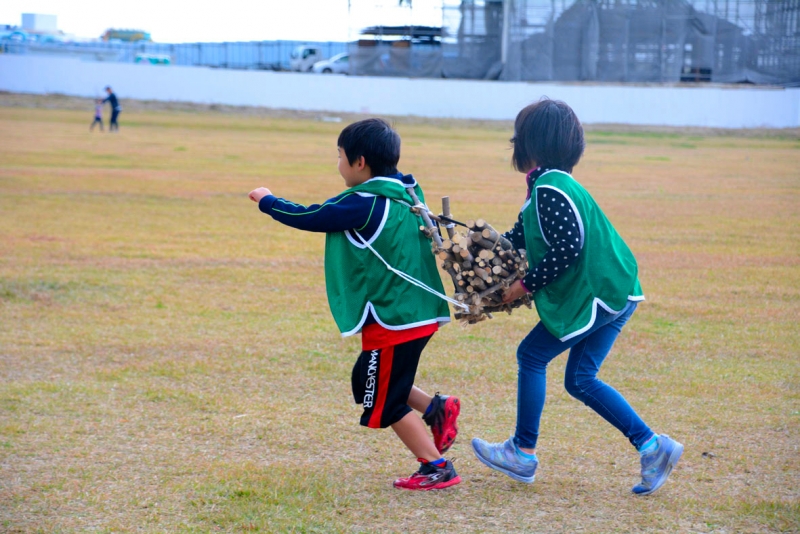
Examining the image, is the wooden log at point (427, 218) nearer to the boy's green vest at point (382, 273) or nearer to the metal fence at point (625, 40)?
the boy's green vest at point (382, 273)

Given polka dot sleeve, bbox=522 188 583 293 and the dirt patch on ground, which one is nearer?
polka dot sleeve, bbox=522 188 583 293

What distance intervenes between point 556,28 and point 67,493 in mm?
36170

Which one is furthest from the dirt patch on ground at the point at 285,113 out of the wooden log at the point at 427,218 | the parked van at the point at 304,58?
the wooden log at the point at 427,218

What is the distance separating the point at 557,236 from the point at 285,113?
111 ft

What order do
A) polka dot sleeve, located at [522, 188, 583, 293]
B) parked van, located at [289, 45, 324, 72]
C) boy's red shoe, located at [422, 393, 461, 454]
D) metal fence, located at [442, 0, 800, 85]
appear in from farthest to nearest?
parked van, located at [289, 45, 324, 72] → metal fence, located at [442, 0, 800, 85] → boy's red shoe, located at [422, 393, 461, 454] → polka dot sleeve, located at [522, 188, 583, 293]

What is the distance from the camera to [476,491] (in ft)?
11.3

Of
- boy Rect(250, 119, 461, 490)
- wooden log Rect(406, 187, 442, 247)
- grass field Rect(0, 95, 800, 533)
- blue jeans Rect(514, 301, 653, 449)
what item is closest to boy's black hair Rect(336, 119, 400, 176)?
boy Rect(250, 119, 461, 490)

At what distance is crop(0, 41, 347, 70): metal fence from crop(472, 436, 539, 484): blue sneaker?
156 feet

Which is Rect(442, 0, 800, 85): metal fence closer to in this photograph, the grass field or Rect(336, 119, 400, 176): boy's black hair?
the grass field

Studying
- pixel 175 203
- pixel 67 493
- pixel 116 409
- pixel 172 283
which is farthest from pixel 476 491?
pixel 175 203

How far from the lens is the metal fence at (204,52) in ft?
171

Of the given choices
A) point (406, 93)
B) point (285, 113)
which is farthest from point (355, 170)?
point (406, 93)

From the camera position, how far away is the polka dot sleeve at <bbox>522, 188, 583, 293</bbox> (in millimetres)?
3131

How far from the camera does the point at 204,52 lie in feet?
182
